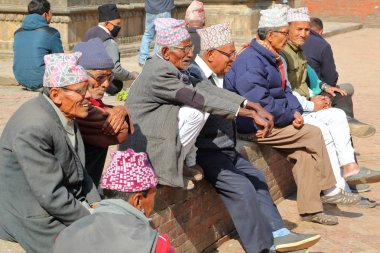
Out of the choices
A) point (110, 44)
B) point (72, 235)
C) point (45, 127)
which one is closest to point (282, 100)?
point (110, 44)

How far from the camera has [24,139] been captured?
4656 mm

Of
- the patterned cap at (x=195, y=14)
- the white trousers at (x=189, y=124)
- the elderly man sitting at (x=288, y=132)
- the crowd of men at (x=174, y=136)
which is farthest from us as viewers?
the patterned cap at (x=195, y=14)

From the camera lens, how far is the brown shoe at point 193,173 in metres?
6.25

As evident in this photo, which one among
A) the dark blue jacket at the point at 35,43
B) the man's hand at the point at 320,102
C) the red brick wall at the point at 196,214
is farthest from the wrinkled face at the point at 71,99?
the dark blue jacket at the point at 35,43

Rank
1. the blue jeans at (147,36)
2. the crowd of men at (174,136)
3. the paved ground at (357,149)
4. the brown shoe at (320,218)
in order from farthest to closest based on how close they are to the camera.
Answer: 1. the blue jeans at (147,36)
2. the brown shoe at (320,218)
3. the paved ground at (357,149)
4. the crowd of men at (174,136)

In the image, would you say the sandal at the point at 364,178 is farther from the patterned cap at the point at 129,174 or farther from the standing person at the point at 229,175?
the patterned cap at the point at 129,174

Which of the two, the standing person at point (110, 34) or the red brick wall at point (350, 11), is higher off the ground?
the standing person at point (110, 34)

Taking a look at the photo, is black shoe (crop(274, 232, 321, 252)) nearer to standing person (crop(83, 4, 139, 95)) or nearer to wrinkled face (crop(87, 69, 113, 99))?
wrinkled face (crop(87, 69, 113, 99))

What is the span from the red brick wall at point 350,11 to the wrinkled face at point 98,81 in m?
21.9

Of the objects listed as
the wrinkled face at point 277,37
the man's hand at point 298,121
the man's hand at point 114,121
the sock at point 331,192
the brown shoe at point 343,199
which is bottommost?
the brown shoe at point 343,199

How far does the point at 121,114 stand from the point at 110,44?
3.90 meters

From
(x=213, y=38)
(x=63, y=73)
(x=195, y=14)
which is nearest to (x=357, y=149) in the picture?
(x=195, y=14)

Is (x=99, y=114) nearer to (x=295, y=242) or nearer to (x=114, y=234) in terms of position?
(x=295, y=242)

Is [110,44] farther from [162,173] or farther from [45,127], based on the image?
[45,127]
